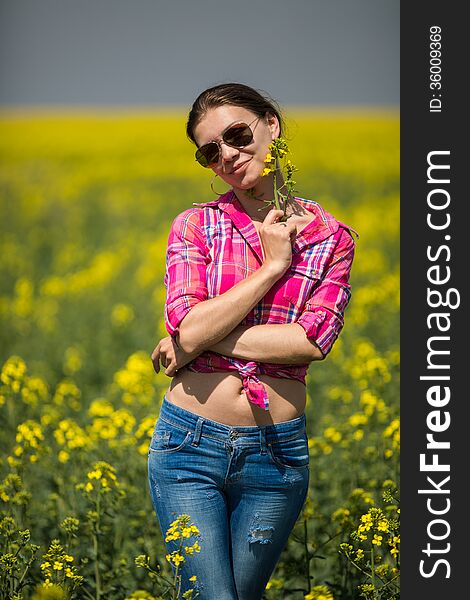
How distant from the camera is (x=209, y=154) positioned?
243cm

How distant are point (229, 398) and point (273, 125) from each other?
767 mm

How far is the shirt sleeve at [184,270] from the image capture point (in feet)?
7.79

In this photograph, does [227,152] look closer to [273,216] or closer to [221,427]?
[273,216]

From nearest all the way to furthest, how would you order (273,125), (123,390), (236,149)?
(236,149) → (273,125) → (123,390)

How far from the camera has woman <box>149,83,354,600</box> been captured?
7.74 ft

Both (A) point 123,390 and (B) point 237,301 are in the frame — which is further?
(A) point 123,390

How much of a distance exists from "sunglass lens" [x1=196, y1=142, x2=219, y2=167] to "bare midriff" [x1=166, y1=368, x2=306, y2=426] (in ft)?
1.88

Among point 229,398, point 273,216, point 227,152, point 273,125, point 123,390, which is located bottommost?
point 229,398

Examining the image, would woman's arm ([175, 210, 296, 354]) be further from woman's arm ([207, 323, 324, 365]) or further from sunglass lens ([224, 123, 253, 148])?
sunglass lens ([224, 123, 253, 148])

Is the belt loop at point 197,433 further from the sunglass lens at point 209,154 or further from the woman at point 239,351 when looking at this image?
the sunglass lens at point 209,154

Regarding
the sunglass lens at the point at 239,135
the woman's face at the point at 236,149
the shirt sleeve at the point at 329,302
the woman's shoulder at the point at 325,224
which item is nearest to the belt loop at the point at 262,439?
the shirt sleeve at the point at 329,302

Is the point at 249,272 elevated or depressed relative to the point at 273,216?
depressed

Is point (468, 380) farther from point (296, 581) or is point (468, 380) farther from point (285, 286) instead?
point (296, 581)

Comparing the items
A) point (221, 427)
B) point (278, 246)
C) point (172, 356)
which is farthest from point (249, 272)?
point (221, 427)
